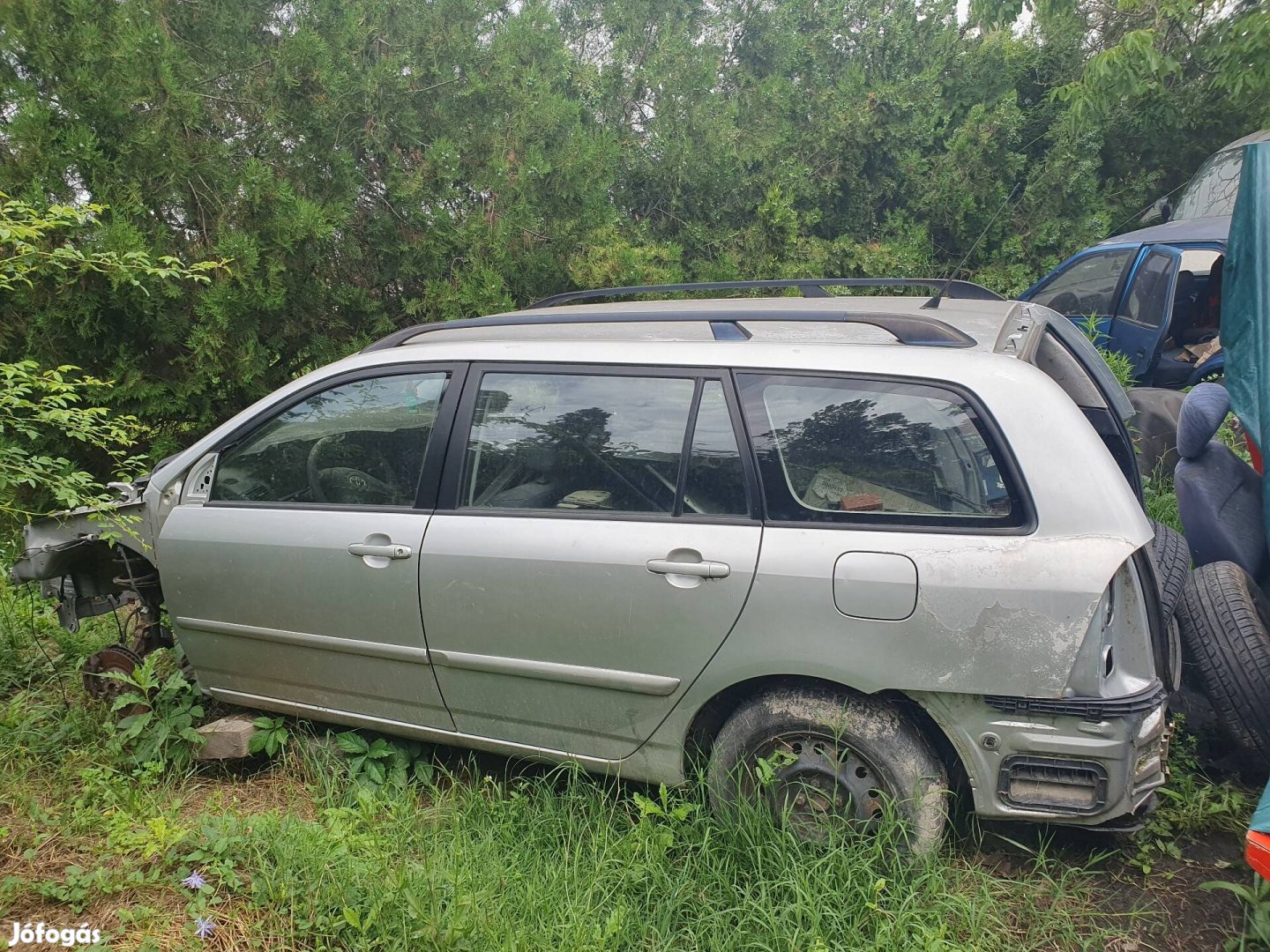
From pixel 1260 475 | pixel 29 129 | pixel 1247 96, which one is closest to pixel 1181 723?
pixel 1260 475

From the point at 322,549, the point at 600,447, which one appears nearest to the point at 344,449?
the point at 322,549

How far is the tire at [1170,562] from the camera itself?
2998 millimetres

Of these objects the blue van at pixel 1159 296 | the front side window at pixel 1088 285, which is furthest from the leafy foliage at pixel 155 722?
the front side window at pixel 1088 285

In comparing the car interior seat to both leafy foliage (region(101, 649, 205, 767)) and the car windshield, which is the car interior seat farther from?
the car windshield

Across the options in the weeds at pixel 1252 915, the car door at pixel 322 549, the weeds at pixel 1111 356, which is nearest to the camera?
the weeds at pixel 1252 915

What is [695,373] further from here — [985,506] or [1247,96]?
[1247,96]

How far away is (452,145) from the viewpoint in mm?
5703

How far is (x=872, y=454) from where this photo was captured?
8.07 feet

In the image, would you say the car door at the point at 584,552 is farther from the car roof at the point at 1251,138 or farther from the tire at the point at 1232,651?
the car roof at the point at 1251,138

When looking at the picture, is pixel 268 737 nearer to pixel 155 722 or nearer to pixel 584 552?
pixel 155 722

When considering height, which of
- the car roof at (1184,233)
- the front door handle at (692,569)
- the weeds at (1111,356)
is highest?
the car roof at (1184,233)

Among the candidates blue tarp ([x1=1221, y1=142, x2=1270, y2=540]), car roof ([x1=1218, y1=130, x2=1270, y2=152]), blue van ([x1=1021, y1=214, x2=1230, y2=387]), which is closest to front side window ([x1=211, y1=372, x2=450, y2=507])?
blue tarp ([x1=1221, y1=142, x2=1270, y2=540])

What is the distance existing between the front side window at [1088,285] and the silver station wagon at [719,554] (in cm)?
381

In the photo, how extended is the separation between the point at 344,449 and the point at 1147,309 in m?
5.59
